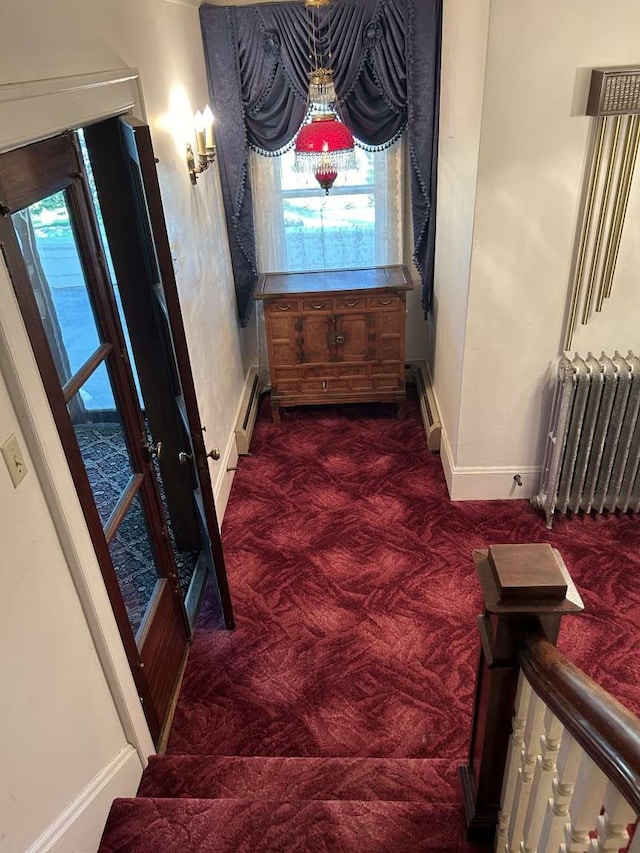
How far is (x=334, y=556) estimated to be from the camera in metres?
3.26

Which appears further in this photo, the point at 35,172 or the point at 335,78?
the point at 335,78

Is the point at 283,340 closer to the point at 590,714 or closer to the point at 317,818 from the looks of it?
the point at 317,818

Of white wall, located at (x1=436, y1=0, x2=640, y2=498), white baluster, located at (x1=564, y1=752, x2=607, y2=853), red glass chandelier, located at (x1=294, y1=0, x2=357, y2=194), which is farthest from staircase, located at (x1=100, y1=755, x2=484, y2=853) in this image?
red glass chandelier, located at (x1=294, y1=0, x2=357, y2=194)

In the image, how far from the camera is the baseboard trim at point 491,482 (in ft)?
11.5

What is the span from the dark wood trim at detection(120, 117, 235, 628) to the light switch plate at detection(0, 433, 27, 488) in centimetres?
90

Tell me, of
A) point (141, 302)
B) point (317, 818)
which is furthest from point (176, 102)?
point (317, 818)

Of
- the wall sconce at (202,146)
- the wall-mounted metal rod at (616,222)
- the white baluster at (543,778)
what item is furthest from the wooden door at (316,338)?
the white baluster at (543,778)

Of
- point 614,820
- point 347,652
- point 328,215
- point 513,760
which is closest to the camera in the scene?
point 614,820

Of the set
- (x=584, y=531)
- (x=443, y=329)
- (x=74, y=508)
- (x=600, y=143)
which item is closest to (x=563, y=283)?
(x=600, y=143)

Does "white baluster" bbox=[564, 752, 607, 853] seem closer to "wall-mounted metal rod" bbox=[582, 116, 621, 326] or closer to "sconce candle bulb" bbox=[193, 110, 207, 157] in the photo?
"wall-mounted metal rod" bbox=[582, 116, 621, 326]

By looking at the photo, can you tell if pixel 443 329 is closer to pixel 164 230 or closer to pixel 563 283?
pixel 563 283

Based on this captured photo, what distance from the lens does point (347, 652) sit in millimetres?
2730

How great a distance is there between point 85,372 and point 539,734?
1.52 metres

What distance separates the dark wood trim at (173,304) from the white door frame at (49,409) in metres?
0.14
